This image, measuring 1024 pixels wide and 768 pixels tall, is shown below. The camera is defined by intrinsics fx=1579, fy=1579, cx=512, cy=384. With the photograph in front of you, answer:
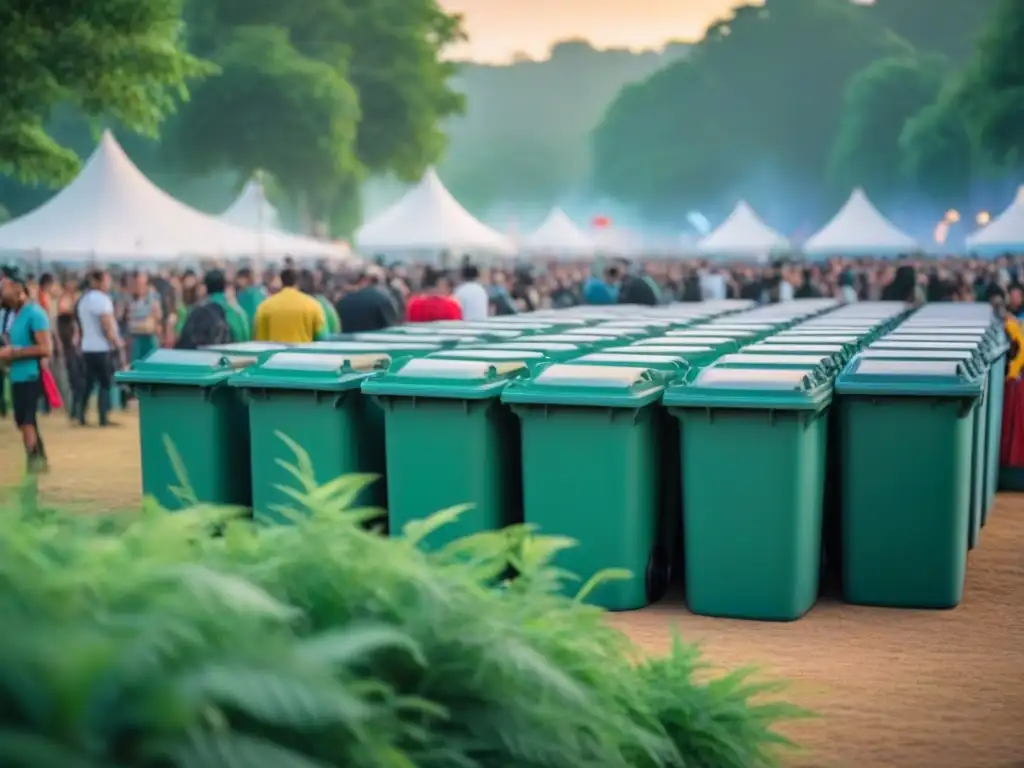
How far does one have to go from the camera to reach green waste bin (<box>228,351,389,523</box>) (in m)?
9.28

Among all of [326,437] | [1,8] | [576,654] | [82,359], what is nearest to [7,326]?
[82,359]

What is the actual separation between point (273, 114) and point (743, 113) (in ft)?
243

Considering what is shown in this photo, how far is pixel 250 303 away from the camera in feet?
64.9

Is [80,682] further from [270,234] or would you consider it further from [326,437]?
[270,234]

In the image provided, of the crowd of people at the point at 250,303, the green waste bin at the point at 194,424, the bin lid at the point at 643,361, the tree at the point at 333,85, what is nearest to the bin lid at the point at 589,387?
the bin lid at the point at 643,361

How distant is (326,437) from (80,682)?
6.29 metres

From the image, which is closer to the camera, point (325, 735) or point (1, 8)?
point (325, 735)

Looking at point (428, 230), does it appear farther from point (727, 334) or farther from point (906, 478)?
point (906, 478)

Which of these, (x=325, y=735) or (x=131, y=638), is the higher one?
(x=131, y=638)

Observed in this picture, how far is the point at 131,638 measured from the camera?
328 centimetres

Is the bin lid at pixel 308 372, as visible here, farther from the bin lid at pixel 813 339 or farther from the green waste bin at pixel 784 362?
the bin lid at pixel 813 339

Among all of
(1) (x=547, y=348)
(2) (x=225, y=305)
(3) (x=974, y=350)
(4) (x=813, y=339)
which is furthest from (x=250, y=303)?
(3) (x=974, y=350)

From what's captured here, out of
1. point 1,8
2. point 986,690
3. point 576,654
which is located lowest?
point 986,690

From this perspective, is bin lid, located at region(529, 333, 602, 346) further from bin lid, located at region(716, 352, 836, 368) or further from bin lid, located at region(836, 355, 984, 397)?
bin lid, located at region(836, 355, 984, 397)
